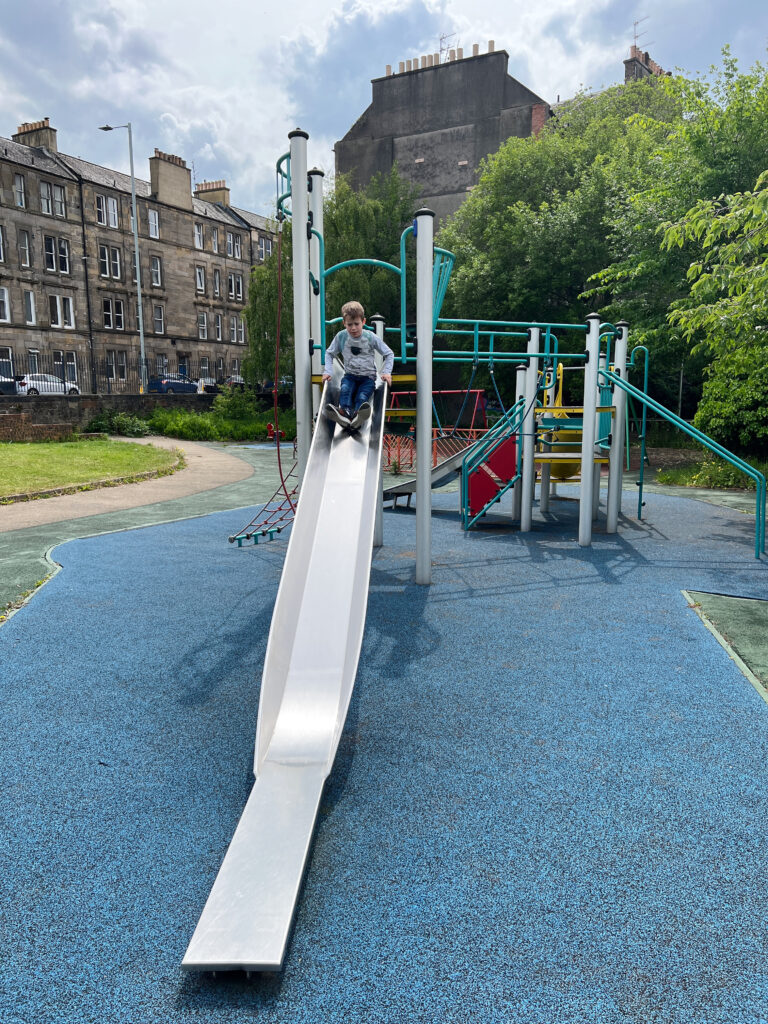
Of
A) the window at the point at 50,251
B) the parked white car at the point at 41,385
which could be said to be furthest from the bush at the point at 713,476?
the window at the point at 50,251

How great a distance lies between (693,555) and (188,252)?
40.4m

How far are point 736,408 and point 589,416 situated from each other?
27.7 feet

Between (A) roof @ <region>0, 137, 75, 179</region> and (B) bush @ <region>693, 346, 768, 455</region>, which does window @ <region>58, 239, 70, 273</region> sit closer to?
(A) roof @ <region>0, 137, 75, 179</region>

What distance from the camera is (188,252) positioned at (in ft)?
139

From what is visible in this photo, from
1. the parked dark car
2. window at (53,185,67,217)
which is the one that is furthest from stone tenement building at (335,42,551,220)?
window at (53,185,67,217)

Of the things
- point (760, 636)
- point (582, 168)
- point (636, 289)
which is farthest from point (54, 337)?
point (760, 636)

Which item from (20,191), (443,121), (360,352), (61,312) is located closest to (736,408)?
(360,352)

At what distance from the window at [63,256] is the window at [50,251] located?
35 cm

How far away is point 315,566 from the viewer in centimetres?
448

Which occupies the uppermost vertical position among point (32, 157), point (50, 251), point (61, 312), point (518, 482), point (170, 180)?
point (170, 180)

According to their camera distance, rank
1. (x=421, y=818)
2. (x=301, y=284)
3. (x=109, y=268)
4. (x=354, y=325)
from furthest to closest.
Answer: (x=109, y=268) < (x=354, y=325) < (x=301, y=284) < (x=421, y=818)

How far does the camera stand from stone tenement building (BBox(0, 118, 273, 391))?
112 ft

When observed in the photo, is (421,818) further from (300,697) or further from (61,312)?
(61,312)

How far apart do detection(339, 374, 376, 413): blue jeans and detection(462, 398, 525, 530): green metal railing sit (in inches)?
139
